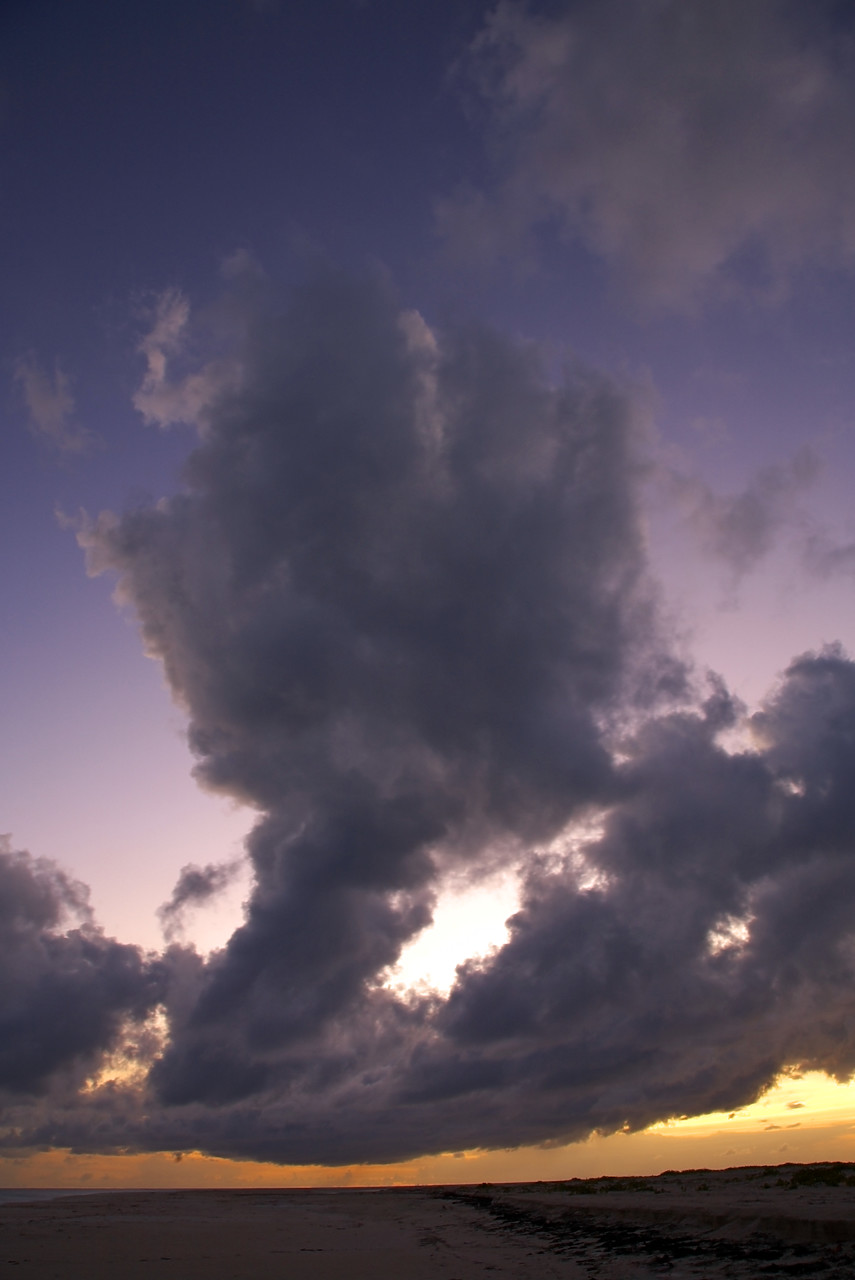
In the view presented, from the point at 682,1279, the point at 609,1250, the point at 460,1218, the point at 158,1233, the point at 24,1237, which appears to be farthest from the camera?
the point at 460,1218

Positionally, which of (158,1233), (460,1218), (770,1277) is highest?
(770,1277)

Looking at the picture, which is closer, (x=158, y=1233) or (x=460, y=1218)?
(x=158, y=1233)

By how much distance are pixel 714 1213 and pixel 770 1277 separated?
13.0m

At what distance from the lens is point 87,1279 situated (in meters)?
22.9

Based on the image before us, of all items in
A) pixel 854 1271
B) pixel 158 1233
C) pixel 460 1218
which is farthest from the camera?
pixel 460 1218

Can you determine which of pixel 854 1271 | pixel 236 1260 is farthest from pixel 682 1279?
pixel 236 1260

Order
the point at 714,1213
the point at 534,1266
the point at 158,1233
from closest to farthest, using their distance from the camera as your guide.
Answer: the point at 534,1266 < the point at 714,1213 < the point at 158,1233

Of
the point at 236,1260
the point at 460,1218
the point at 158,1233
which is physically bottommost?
the point at 460,1218

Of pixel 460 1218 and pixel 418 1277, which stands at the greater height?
pixel 418 1277

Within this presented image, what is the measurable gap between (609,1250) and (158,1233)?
27.6m

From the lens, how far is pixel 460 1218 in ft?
170

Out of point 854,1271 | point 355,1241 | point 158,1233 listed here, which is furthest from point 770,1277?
point 158,1233

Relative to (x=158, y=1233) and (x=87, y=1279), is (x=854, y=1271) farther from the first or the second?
(x=158, y=1233)

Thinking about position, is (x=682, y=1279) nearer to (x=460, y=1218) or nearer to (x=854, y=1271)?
(x=854, y=1271)
